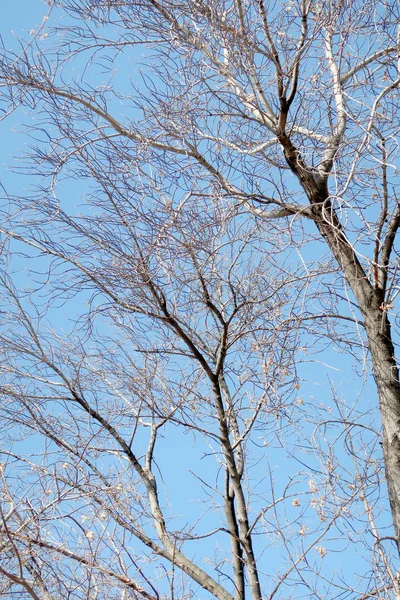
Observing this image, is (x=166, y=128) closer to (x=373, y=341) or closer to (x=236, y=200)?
(x=236, y=200)

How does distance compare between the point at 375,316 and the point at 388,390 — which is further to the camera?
the point at 375,316

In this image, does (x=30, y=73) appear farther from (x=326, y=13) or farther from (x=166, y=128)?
(x=326, y=13)

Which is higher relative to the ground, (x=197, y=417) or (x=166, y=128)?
(x=166, y=128)

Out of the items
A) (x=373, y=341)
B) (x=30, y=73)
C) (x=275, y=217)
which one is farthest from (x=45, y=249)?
(x=373, y=341)

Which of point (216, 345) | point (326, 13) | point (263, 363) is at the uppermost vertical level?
point (326, 13)

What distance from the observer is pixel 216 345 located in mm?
5988

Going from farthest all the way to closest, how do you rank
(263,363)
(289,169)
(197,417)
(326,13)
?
(197,417) → (263,363) → (289,169) → (326,13)

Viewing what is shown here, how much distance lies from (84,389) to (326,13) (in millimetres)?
3204

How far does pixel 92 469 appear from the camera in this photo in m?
5.44

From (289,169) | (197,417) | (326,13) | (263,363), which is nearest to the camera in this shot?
(326,13)

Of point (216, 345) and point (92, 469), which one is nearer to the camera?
point (92, 469)

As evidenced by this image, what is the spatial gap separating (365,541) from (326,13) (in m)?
3.13

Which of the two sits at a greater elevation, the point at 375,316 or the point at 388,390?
the point at 375,316

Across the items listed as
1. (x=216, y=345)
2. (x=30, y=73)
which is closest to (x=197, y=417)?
(x=216, y=345)
